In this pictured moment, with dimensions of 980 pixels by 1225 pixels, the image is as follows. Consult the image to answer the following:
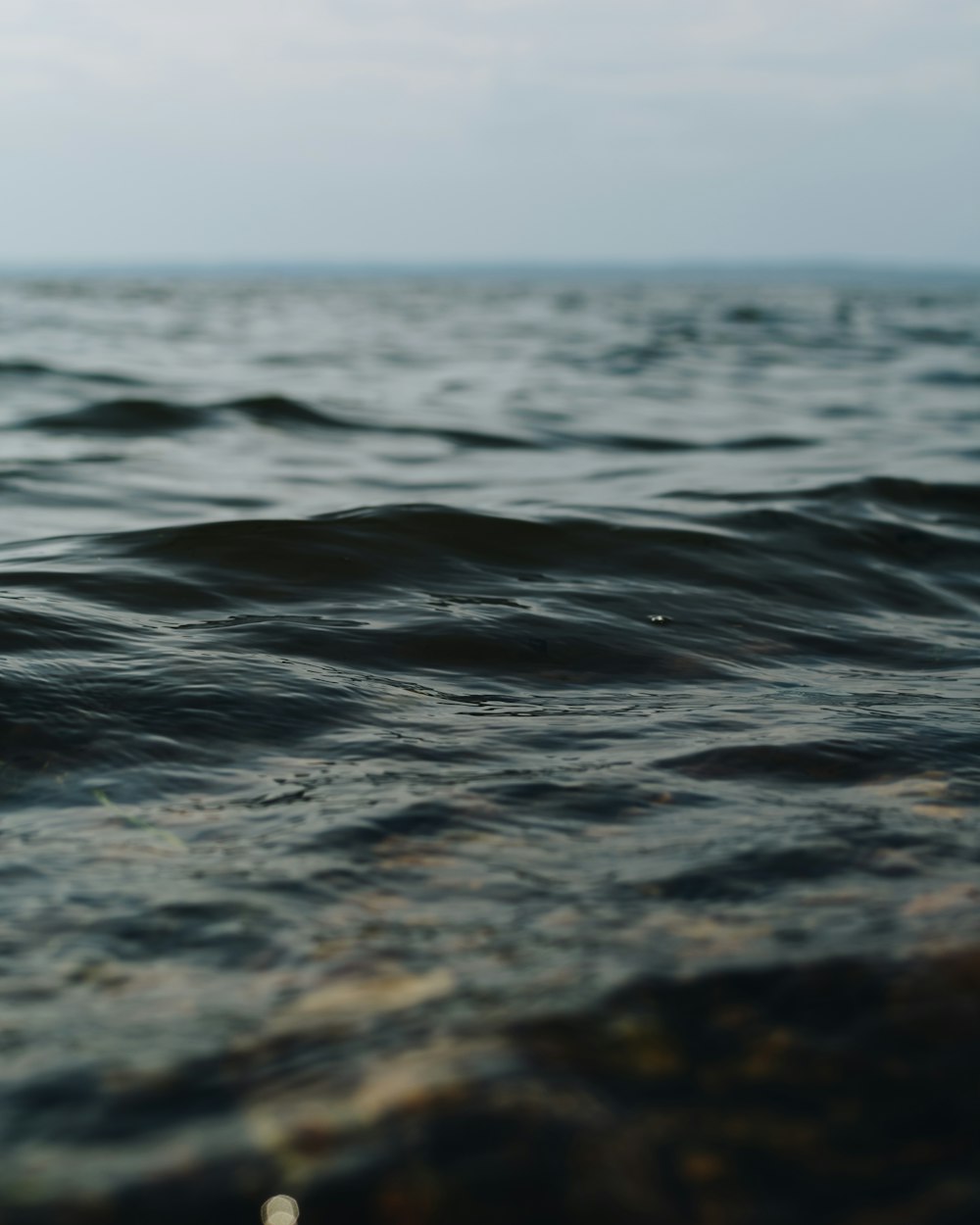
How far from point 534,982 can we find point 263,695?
1730 mm

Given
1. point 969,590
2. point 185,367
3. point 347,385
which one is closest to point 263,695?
point 969,590

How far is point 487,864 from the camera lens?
2.55 m

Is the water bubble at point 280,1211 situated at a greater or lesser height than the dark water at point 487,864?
lesser

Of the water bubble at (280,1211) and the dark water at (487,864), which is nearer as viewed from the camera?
the water bubble at (280,1211)

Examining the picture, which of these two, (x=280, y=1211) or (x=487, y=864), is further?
(x=487, y=864)

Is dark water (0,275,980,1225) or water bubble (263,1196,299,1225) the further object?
dark water (0,275,980,1225)

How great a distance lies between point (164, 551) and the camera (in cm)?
559

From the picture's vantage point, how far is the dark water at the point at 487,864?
1.71m

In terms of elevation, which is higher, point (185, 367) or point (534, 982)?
point (185, 367)

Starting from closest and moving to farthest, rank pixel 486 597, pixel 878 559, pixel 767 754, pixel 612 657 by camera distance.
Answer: pixel 767 754 → pixel 612 657 → pixel 486 597 → pixel 878 559

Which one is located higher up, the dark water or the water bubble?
the dark water

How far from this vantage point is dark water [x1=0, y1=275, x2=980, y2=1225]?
171 centimetres

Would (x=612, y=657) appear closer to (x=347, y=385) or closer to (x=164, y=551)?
(x=164, y=551)

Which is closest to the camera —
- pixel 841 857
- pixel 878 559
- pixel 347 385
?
pixel 841 857
